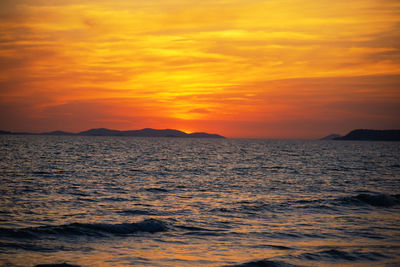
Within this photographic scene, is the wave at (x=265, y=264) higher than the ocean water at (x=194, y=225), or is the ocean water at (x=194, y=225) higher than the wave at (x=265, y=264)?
the wave at (x=265, y=264)

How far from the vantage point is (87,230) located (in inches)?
650

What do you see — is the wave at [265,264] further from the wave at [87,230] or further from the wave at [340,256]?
the wave at [87,230]

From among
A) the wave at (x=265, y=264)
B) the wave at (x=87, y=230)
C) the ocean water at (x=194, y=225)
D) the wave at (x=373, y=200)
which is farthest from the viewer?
the wave at (x=373, y=200)

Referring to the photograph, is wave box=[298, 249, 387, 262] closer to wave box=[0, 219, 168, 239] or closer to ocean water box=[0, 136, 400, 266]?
ocean water box=[0, 136, 400, 266]

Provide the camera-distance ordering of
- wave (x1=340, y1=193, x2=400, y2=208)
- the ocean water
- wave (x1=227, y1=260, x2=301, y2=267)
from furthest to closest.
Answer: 1. wave (x1=340, y1=193, x2=400, y2=208)
2. the ocean water
3. wave (x1=227, y1=260, x2=301, y2=267)

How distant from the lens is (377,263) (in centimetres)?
1287

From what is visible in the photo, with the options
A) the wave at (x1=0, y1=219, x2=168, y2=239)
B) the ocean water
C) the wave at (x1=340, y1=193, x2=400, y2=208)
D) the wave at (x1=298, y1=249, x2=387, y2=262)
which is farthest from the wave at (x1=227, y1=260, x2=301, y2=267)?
the wave at (x1=340, y1=193, x2=400, y2=208)

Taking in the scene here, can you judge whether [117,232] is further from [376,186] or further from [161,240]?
[376,186]

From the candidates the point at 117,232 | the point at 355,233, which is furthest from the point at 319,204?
the point at 117,232

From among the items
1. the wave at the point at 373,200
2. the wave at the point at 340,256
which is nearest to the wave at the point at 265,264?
the wave at the point at 340,256

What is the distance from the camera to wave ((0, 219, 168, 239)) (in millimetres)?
15633

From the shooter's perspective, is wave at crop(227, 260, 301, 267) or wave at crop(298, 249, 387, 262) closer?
wave at crop(227, 260, 301, 267)

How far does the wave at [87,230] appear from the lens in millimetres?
15633

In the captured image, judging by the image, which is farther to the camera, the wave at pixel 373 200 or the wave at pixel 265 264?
the wave at pixel 373 200
